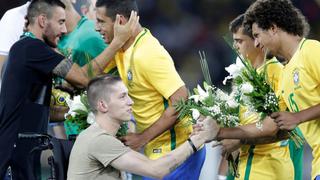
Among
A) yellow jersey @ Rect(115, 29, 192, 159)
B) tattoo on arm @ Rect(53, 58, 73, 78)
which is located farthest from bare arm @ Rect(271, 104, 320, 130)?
tattoo on arm @ Rect(53, 58, 73, 78)

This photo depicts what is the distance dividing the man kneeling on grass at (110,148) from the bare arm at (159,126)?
2.10ft

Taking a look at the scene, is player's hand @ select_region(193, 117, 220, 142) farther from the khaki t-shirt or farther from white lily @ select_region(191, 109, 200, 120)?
the khaki t-shirt

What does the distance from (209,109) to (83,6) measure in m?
3.22

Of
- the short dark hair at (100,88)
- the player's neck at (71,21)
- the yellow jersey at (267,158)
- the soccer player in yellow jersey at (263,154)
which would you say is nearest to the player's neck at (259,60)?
the soccer player in yellow jersey at (263,154)

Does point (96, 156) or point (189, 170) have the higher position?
point (96, 156)

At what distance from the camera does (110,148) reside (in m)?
5.84

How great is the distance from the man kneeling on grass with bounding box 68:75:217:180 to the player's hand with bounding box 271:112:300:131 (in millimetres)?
504

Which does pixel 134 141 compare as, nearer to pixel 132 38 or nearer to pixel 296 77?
pixel 132 38

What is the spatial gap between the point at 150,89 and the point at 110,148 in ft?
3.72

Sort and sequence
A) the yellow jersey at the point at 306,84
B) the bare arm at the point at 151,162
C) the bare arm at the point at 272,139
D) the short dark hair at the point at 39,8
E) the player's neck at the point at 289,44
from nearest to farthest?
the bare arm at the point at 151,162
the yellow jersey at the point at 306,84
the player's neck at the point at 289,44
the bare arm at the point at 272,139
the short dark hair at the point at 39,8

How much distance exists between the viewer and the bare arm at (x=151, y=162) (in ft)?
19.1

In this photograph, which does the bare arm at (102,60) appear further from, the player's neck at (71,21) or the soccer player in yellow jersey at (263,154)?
the player's neck at (71,21)

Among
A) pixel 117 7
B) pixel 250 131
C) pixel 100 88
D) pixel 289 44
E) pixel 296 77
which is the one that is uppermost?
pixel 117 7

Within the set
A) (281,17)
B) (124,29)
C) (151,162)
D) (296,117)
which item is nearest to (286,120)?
(296,117)
